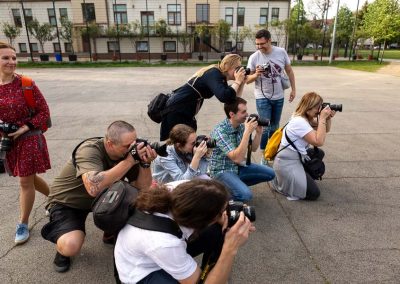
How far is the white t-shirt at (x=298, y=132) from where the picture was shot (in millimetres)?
3669

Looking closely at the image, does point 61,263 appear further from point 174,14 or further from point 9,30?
point 9,30

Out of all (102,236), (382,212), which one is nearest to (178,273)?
(102,236)

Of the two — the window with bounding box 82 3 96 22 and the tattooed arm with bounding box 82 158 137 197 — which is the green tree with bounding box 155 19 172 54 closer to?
the window with bounding box 82 3 96 22

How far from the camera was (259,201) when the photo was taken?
3.85 meters

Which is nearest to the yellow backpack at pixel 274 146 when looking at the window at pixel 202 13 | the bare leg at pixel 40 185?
the bare leg at pixel 40 185

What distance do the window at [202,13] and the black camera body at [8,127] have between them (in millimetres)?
33918

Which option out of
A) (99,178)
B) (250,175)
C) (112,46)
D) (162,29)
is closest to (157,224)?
(99,178)

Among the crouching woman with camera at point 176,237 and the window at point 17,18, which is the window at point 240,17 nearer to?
the window at point 17,18

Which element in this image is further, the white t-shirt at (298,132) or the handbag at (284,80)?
the handbag at (284,80)

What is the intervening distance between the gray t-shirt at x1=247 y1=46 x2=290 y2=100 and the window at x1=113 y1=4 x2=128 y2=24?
107ft

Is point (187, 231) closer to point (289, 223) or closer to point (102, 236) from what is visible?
point (102, 236)

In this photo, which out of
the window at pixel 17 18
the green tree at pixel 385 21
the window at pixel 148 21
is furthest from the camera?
the window at pixel 17 18

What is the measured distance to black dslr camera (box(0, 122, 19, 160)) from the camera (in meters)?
2.80

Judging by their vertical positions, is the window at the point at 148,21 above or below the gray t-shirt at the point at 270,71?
above
